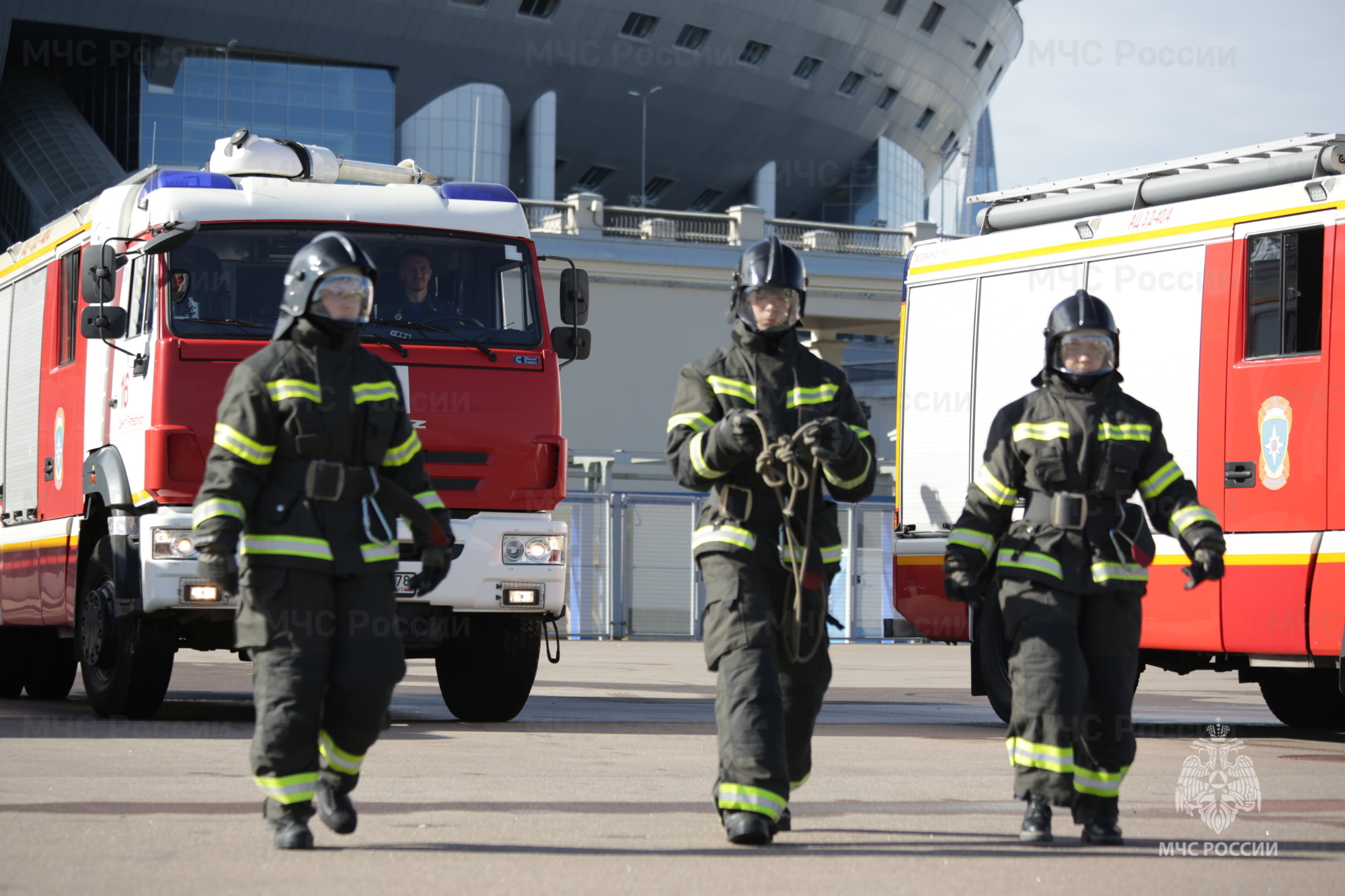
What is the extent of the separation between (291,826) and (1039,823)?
99.7 inches

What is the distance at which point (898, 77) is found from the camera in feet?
221

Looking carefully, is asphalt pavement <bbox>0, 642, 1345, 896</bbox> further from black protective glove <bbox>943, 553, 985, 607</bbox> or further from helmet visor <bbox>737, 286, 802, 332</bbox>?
helmet visor <bbox>737, 286, 802, 332</bbox>

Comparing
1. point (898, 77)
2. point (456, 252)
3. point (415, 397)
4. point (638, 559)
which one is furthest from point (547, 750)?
point (898, 77)

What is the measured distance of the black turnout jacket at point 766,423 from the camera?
21.2 ft

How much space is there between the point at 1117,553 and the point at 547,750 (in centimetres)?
405

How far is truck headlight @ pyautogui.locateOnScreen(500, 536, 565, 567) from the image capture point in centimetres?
1069

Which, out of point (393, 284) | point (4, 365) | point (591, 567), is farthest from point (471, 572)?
point (591, 567)

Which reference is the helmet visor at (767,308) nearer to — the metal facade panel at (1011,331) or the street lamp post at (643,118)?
the metal facade panel at (1011,331)

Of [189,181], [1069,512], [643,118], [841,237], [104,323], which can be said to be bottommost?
[1069,512]

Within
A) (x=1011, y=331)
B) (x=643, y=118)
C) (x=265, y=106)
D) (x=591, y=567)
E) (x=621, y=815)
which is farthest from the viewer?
(x=643, y=118)

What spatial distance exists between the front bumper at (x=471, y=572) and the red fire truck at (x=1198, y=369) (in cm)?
270

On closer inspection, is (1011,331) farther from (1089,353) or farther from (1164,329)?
(1089,353)

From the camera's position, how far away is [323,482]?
6215mm

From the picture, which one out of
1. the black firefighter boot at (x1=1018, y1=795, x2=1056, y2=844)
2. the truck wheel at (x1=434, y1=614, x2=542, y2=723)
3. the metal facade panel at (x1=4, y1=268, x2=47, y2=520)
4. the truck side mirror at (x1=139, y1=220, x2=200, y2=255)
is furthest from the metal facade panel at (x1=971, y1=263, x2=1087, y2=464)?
the metal facade panel at (x1=4, y1=268, x2=47, y2=520)
